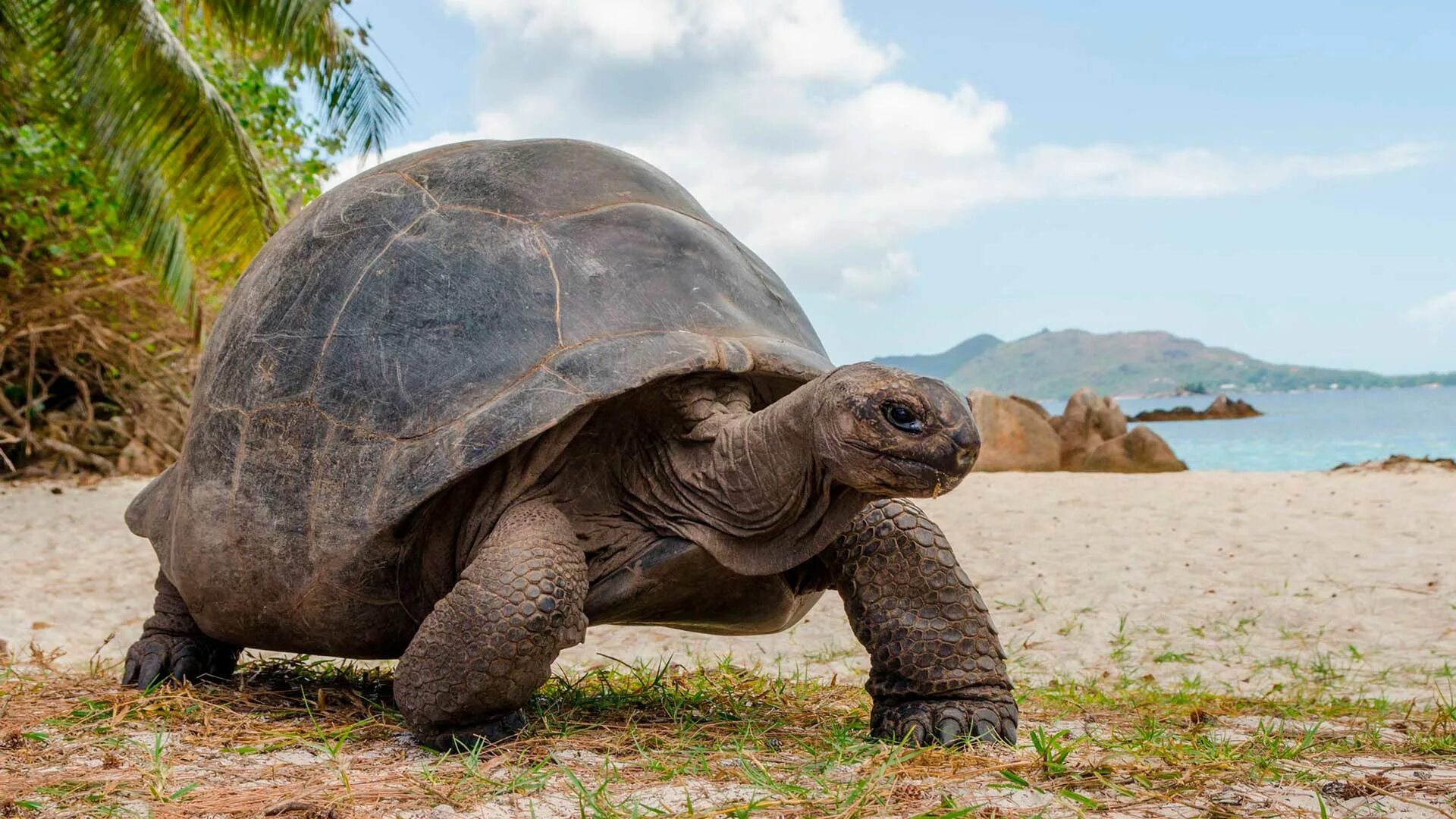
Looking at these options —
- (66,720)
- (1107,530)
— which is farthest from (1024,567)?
(66,720)

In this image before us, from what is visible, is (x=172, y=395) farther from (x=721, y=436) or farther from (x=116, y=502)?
(x=721, y=436)

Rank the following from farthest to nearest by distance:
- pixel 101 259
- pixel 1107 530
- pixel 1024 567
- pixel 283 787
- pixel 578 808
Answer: pixel 101 259 < pixel 1107 530 < pixel 1024 567 < pixel 283 787 < pixel 578 808

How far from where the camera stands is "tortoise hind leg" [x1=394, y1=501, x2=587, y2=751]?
9.20ft

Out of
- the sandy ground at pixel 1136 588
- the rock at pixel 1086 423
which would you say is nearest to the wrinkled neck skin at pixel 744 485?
the sandy ground at pixel 1136 588

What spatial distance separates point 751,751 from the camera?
9.48 ft

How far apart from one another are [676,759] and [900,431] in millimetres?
939

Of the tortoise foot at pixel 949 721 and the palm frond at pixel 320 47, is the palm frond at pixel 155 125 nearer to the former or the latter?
the palm frond at pixel 320 47

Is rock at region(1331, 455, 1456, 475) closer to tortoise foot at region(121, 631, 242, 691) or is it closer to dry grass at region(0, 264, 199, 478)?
dry grass at region(0, 264, 199, 478)

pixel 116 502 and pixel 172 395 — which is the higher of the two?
pixel 172 395

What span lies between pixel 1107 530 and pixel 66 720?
302 inches

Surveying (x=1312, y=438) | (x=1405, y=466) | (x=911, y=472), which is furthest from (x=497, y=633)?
(x=1312, y=438)

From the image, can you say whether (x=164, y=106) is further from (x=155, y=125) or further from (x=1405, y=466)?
(x=1405, y=466)

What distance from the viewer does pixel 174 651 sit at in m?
3.99

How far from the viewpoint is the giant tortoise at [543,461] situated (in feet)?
9.36
